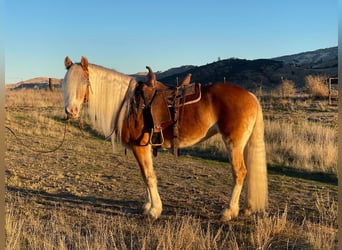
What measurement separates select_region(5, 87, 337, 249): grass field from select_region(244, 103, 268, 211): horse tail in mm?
246

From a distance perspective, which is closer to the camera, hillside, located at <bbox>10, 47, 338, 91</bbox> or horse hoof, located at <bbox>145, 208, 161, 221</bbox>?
horse hoof, located at <bbox>145, 208, 161, 221</bbox>

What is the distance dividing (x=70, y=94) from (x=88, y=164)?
14.5 feet

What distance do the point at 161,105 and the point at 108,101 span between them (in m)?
0.81

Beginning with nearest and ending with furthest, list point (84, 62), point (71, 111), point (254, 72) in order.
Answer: point (71, 111), point (84, 62), point (254, 72)

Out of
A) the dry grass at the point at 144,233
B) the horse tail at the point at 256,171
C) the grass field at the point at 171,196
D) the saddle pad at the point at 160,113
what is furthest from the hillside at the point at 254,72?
the dry grass at the point at 144,233

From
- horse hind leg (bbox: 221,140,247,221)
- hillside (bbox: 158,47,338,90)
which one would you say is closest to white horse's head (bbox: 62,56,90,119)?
horse hind leg (bbox: 221,140,247,221)

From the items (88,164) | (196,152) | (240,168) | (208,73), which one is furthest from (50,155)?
(208,73)

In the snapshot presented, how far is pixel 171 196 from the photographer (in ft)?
19.0

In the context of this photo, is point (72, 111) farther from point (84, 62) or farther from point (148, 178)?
point (148, 178)

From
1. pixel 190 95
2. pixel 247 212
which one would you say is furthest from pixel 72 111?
pixel 247 212

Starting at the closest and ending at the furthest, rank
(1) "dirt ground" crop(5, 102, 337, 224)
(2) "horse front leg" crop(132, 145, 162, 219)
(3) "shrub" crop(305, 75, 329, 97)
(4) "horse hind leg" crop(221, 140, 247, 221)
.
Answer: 1. (4) "horse hind leg" crop(221, 140, 247, 221)
2. (2) "horse front leg" crop(132, 145, 162, 219)
3. (1) "dirt ground" crop(5, 102, 337, 224)
4. (3) "shrub" crop(305, 75, 329, 97)

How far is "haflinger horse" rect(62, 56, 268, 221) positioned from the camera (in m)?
4.72

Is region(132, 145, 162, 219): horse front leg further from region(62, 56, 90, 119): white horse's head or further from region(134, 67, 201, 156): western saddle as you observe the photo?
region(62, 56, 90, 119): white horse's head

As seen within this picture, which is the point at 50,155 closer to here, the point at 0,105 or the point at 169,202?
the point at 169,202
